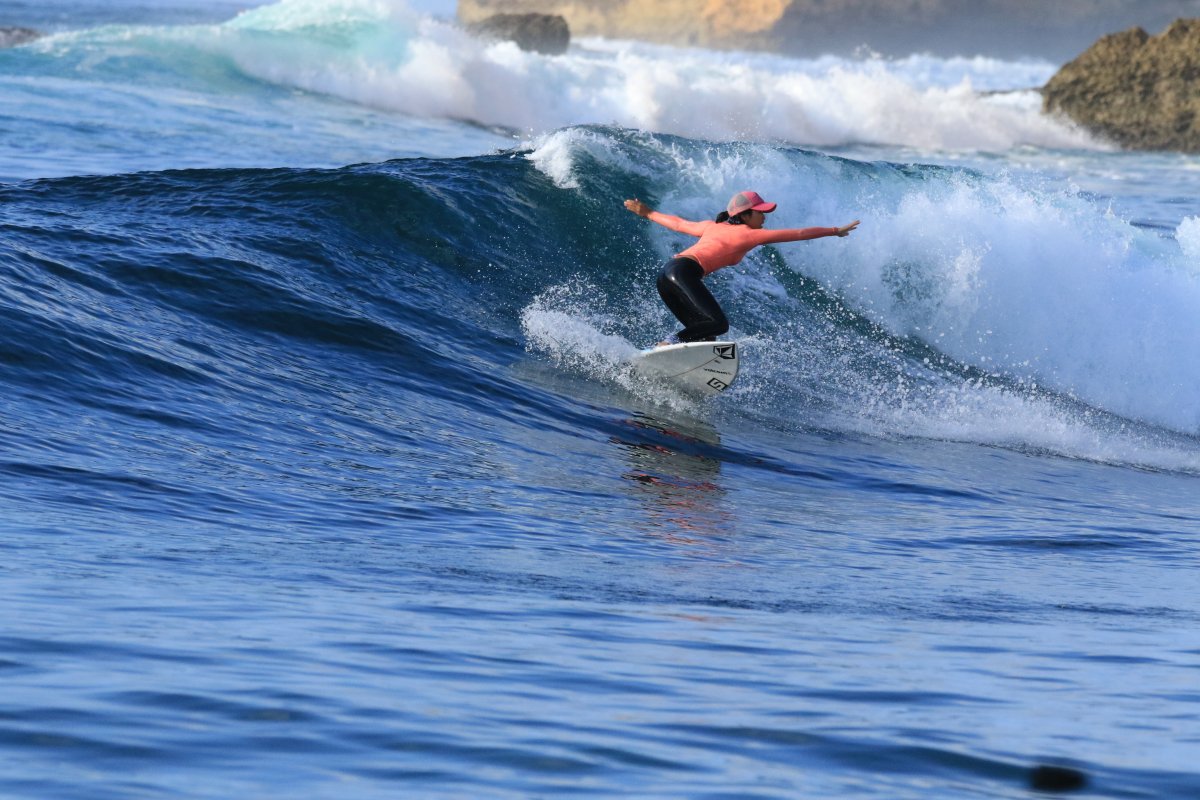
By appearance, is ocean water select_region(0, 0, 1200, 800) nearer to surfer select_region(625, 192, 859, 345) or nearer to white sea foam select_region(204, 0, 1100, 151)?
surfer select_region(625, 192, 859, 345)

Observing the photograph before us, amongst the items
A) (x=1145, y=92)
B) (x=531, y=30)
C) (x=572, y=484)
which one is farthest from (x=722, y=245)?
(x=531, y=30)

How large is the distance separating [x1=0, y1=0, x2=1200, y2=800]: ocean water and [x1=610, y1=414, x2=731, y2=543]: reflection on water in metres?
0.05

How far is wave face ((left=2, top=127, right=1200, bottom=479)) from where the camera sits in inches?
435

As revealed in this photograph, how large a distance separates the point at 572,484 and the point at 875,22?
108 metres

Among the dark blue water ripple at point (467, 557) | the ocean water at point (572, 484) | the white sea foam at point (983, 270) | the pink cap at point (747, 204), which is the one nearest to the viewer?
the dark blue water ripple at point (467, 557)

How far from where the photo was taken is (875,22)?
11131cm

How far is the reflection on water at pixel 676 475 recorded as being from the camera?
798 centimetres

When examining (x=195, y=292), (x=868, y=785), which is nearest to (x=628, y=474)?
(x=195, y=292)

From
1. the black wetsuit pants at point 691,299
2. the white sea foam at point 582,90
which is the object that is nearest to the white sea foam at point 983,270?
the black wetsuit pants at point 691,299

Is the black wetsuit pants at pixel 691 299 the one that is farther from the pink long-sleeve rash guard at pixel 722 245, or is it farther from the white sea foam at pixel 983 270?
the white sea foam at pixel 983 270

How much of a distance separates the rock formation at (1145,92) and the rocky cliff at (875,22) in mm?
70022

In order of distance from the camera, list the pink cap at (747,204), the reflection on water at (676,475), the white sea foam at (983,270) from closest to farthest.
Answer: the reflection on water at (676,475), the pink cap at (747,204), the white sea foam at (983,270)

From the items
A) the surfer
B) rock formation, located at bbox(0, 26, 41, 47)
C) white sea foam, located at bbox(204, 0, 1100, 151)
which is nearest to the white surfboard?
the surfer

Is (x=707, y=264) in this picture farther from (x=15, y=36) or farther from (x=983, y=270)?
(x=15, y=36)
